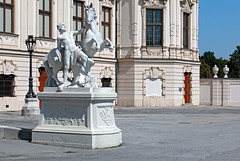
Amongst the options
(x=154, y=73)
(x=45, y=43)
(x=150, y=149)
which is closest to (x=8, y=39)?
(x=45, y=43)

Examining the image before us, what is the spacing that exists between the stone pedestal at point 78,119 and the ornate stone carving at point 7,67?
15643 mm

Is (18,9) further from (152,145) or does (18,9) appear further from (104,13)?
(152,145)

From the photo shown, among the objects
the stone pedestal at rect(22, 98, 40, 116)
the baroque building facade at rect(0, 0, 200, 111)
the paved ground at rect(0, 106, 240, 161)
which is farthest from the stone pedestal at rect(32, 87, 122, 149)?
the baroque building facade at rect(0, 0, 200, 111)

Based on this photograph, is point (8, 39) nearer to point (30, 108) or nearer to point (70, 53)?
point (30, 108)

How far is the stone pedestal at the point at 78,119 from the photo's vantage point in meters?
11.6

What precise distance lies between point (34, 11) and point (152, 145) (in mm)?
18820

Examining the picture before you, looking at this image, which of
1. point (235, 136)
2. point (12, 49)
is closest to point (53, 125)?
point (235, 136)

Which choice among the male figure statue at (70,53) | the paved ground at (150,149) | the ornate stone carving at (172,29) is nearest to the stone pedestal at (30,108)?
the paved ground at (150,149)

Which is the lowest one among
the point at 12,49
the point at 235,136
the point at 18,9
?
the point at 235,136

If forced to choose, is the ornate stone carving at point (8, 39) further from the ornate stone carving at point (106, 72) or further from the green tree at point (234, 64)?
the green tree at point (234, 64)

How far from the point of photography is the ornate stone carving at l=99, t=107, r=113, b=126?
1178 centimetres

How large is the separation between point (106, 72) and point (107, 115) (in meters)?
23.3

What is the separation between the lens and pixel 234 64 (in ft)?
309

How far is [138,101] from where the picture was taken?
3534 centimetres
